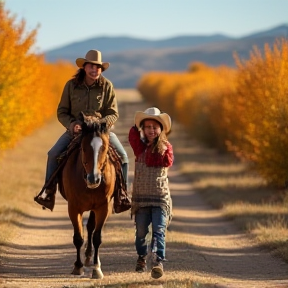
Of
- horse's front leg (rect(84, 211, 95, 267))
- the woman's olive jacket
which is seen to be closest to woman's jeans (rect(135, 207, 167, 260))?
horse's front leg (rect(84, 211, 95, 267))

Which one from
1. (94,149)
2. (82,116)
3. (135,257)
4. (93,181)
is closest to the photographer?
(93,181)

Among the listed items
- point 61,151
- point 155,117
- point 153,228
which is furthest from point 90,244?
point 155,117

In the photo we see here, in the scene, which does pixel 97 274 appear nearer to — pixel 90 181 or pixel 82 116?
pixel 90 181

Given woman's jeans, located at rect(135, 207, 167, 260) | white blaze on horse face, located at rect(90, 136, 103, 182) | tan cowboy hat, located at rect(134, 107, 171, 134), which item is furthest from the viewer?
woman's jeans, located at rect(135, 207, 167, 260)

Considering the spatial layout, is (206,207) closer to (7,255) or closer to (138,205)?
(7,255)

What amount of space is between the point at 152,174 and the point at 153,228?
0.65m

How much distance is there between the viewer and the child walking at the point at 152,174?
1113cm

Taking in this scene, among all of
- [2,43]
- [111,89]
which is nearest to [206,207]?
[2,43]

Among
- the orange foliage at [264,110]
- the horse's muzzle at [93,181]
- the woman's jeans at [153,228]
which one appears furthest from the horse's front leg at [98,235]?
the orange foliage at [264,110]

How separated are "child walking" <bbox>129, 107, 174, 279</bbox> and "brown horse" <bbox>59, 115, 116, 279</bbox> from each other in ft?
1.35

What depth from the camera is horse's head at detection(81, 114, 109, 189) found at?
1079 cm

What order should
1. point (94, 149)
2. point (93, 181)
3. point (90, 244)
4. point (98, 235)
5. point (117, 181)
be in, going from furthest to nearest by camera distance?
1. point (90, 244)
2. point (117, 181)
3. point (98, 235)
4. point (94, 149)
5. point (93, 181)

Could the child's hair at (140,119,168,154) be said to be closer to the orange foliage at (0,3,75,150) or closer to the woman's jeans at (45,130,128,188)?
the woman's jeans at (45,130,128,188)

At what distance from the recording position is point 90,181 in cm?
1075
